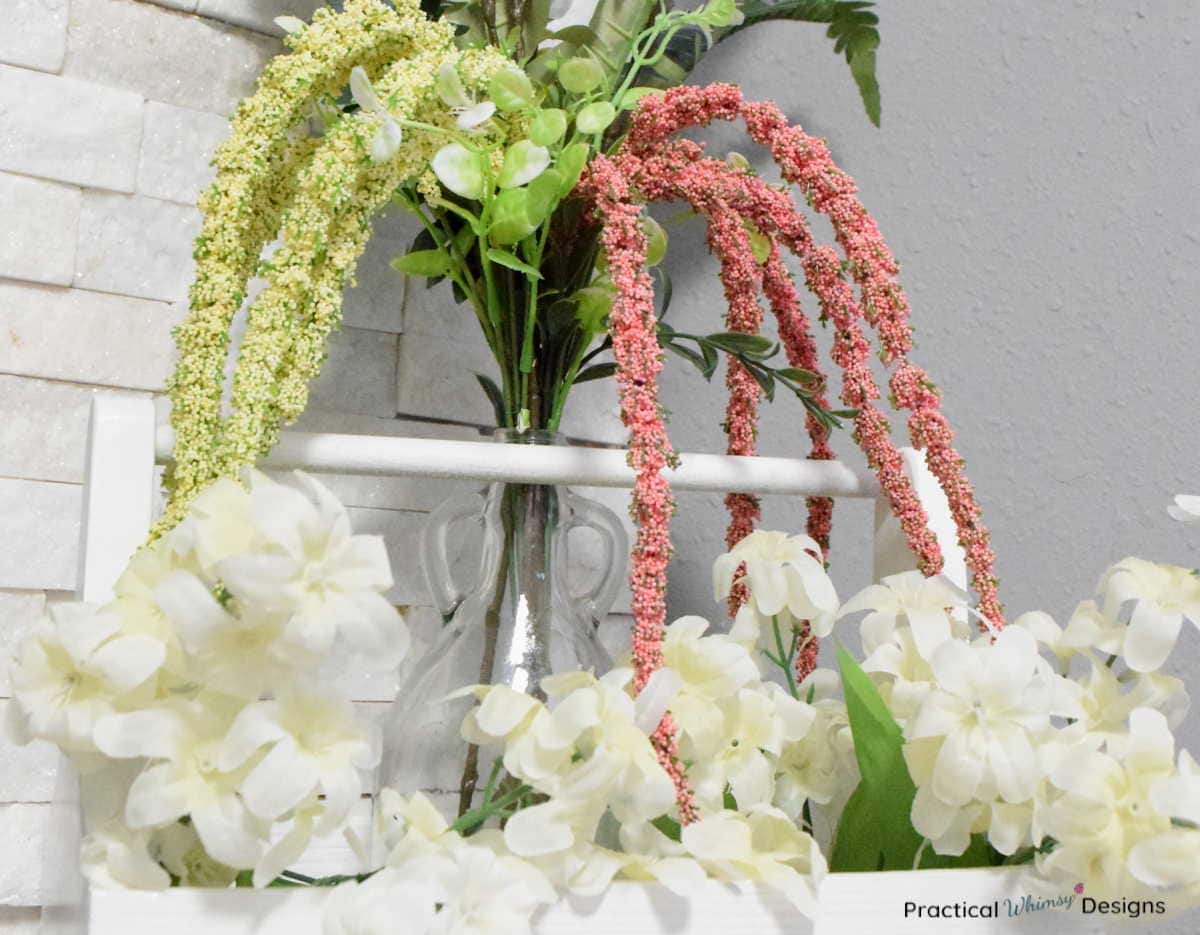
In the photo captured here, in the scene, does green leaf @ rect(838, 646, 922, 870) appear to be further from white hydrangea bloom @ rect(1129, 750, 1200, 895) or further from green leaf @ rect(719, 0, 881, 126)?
green leaf @ rect(719, 0, 881, 126)

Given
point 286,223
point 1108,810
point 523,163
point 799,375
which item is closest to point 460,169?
point 523,163

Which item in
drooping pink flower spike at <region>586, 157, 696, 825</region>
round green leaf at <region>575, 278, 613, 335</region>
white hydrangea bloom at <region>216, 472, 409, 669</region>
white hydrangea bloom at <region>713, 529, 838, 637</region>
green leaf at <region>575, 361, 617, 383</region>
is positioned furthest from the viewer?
green leaf at <region>575, 361, 617, 383</region>

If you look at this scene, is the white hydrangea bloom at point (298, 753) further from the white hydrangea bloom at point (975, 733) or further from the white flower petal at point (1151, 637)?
the white flower petal at point (1151, 637)

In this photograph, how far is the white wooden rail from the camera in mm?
484

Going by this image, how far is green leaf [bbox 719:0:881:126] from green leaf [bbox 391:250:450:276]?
0.35 meters

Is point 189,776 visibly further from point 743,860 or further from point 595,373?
point 595,373

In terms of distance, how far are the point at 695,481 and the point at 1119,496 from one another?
0.39 metres

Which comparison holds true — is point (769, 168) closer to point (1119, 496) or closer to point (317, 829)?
point (1119, 496)

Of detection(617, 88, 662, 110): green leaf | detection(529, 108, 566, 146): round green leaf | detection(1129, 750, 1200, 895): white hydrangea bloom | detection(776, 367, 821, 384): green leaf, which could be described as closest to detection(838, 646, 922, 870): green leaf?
detection(1129, 750, 1200, 895): white hydrangea bloom

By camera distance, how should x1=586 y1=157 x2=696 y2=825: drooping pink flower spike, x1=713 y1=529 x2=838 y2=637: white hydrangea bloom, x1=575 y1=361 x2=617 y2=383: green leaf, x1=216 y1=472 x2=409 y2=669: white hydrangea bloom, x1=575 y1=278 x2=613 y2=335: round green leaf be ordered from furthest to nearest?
x1=575 y1=361 x2=617 y2=383: green leaf < x1=575 y1=278 x2=613 y2=335: round green leaf < x1=713 y1=529 x2=838 y2=637: white hydrangea bloom < x1=586 y1=157 x2=696 y2=825: drooping pink flower spike < x1=216 y1=472 x2=409 y2=669: white hydrangea bloom

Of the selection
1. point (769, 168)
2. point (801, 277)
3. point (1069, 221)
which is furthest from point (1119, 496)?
point (769, 168)

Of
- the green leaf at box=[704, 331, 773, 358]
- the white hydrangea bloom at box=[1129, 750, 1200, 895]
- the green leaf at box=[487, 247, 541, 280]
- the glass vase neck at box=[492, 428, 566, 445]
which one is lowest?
the white hydrangea bloom at box=[1129, 750, 1200, 895]

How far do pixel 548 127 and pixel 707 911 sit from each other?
43 cm

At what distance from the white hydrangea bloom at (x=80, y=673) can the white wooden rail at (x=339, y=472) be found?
2.6 inches
